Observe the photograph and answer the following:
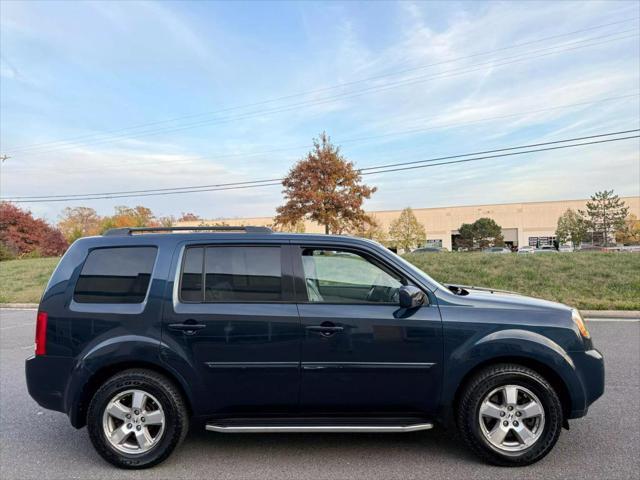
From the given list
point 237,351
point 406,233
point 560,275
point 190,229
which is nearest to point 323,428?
point 237,351

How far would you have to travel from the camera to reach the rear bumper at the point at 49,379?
3416 millimetres

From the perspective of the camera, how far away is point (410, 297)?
3.30 metres

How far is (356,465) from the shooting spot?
10.9ft

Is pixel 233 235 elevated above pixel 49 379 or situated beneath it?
elevated above

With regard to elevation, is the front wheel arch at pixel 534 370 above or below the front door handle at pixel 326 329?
below

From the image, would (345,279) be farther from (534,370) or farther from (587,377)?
(587,377)

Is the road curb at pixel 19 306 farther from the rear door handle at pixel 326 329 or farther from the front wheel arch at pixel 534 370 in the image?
the front wheel arch at pixel 534 370

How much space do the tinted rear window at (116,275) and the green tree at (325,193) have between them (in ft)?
71.9

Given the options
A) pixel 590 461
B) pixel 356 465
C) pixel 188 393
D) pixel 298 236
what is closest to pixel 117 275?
pixel 188 393

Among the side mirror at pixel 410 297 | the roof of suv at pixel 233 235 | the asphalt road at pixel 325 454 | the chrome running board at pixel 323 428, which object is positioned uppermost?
the roof of suv at pixel 233 235

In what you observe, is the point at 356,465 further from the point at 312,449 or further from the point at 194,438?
the point at 194,438

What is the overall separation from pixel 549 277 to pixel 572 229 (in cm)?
5135

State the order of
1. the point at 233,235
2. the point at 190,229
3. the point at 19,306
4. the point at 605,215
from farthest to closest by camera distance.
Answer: the point at 605,215
the point at 19,306
the point at 190,229
the point at 233,235

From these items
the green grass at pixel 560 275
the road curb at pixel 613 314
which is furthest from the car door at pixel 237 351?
the road curb at pixel 613 314
